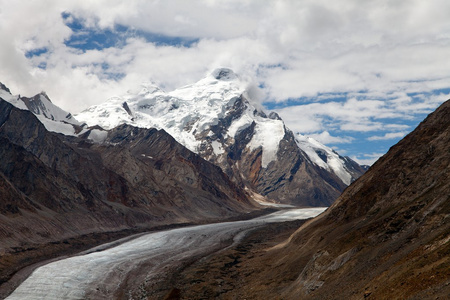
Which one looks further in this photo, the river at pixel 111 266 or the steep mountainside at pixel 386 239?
the river at pixel 111 266

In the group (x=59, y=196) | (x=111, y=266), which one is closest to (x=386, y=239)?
(x=111, y=266)

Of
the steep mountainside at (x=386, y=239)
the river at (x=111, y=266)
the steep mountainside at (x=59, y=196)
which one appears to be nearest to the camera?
the steep mountainside at (x=386, y=239)

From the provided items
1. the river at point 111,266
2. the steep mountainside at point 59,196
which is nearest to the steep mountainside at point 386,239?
the river at point 111,266

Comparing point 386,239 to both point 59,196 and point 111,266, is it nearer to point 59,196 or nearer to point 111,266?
point 111,266

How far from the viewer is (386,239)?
41438 millimetres

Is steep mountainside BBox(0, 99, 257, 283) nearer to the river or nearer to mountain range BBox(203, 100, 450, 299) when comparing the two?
the river

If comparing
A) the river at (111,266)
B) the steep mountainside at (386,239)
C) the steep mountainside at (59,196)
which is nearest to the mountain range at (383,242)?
the steep mountainside at (386,239)

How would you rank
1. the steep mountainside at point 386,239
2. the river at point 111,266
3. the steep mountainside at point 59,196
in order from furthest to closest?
the steep mountainside at point 59,196 → the river at point 111,266 → the steep mountainside at point 386,239

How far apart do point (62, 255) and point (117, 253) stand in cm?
967

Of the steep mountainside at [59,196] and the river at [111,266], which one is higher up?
the steep mountainside at [59,196]

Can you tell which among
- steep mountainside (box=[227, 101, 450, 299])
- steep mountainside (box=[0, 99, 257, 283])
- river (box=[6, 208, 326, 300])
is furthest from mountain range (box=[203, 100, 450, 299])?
steep mountainside (box=[0, 99, 257, 283])

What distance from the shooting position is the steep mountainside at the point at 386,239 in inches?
1202

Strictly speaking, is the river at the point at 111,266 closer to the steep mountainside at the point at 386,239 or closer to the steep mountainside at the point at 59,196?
the steep mountainside at the point at 59,196

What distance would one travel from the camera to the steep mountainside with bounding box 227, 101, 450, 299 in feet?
100
